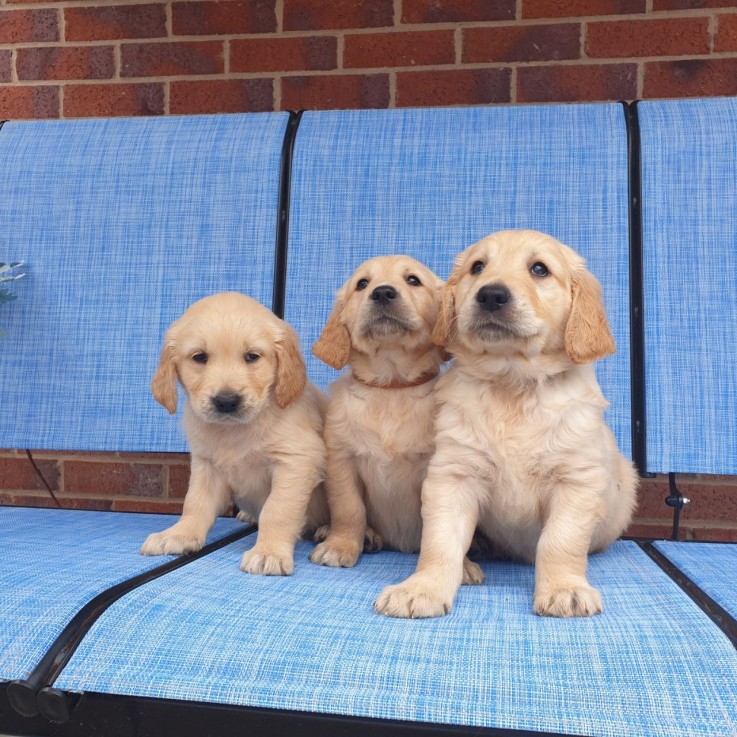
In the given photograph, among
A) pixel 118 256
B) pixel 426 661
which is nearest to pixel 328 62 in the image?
pixel 118 256

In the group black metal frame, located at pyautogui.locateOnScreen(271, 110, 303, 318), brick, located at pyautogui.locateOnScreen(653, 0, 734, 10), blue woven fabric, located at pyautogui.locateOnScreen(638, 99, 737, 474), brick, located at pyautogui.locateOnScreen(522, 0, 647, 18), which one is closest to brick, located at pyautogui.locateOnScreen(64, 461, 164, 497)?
black metal frame, located at pyautogui.locateOnScreen(271, 110, 303, 318)

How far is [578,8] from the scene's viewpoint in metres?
3.23

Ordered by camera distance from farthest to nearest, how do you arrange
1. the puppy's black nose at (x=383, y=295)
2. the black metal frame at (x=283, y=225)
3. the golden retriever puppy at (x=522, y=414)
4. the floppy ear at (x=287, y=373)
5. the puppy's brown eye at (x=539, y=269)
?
the black metal frame at (x=283, y=225), the floppy ear at (x=287, y=373), the puppy's black nose at (x=383, y=295), the puppy's brown eye at (x=539, y=269), the golden retriever puppy at (x=522, y=414)

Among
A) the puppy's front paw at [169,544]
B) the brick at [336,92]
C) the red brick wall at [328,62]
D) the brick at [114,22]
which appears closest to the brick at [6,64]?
the red brick wall at [328,62]

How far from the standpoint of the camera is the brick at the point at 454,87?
3.28 meters

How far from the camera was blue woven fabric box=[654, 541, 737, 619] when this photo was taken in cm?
165

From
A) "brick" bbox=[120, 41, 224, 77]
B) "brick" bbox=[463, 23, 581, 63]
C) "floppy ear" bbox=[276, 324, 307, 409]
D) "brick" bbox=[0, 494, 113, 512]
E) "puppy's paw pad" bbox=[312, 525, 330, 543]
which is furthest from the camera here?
"brick" bbox=[0, 494, 113, 512]

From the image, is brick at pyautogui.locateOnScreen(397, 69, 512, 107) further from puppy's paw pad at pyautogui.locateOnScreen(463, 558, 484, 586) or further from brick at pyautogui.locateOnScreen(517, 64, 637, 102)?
puppy's paw pad at pyautogui.locateOnScreen(463, 558, 484, 586)

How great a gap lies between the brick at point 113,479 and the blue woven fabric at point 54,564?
0.93 meters

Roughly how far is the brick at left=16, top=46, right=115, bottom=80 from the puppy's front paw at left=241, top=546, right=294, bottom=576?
99.0 inches

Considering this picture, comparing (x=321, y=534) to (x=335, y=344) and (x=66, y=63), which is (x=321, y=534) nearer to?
(x=335, y=344)

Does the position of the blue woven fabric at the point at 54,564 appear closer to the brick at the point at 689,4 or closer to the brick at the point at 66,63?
the brick at the point at 66,63

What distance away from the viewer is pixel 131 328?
2.78 metres

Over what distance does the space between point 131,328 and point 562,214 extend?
1.46m
